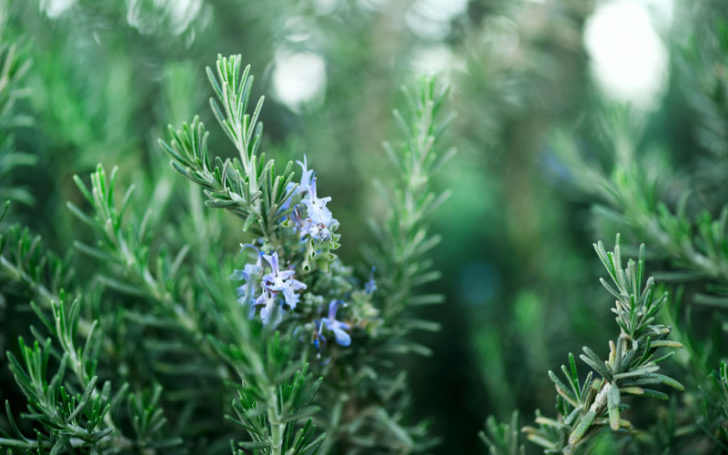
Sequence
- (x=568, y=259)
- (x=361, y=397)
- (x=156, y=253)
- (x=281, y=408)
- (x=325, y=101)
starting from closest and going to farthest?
(x=281, y=408) < (x=361, y=397) < (x=156, y=253) < (x=568, y=259) < (x=325, y=101)

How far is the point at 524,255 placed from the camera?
0.75 metres

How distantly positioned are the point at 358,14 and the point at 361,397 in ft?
2.06

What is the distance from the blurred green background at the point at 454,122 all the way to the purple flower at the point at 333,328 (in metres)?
0.24

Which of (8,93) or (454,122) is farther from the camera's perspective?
(454,122)

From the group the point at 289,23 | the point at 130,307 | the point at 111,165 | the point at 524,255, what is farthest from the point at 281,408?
the point at 289,23

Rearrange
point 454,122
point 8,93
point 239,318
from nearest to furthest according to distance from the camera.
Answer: point 239,318
point 8,93
point 454,122

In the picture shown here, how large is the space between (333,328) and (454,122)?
52 cm

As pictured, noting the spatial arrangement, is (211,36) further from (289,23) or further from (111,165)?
(111,165)

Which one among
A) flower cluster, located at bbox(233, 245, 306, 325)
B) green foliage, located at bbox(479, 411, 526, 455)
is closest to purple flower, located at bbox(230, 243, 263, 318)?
flower cluster, located at bbox(233, 245, 306, 325)

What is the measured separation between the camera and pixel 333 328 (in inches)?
13.6

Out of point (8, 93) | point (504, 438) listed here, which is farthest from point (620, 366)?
point (8, 93)

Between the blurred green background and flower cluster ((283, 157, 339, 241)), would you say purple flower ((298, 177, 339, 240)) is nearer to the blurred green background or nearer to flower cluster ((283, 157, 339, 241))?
flower cluster ((283, 157, 339, 241))

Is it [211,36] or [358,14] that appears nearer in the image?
[211,36]

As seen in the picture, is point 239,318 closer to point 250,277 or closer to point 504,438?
point 250,277
